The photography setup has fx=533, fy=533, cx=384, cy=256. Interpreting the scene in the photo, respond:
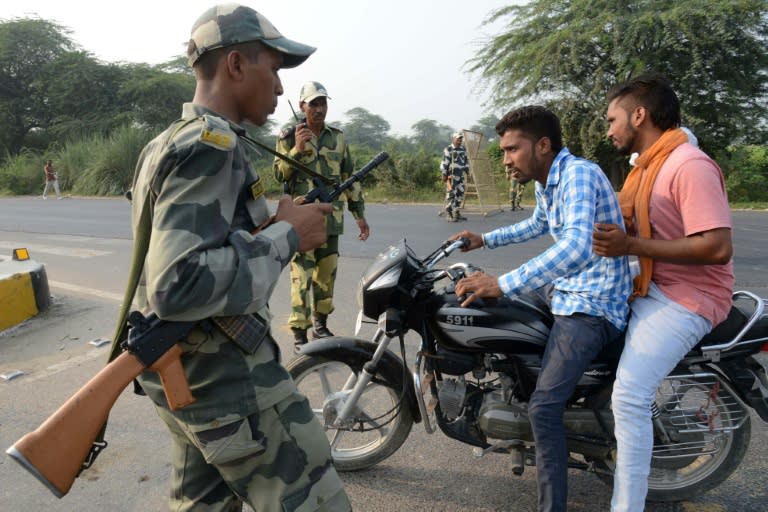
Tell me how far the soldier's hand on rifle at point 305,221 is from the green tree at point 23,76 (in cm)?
4325

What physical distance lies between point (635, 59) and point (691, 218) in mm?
13661

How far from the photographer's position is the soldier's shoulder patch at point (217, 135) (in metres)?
1.29

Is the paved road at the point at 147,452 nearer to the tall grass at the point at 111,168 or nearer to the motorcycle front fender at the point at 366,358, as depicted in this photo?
the motorcycle front fender at the point at 366,358

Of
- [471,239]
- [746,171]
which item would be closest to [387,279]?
[471,239]

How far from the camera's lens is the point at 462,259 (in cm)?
699

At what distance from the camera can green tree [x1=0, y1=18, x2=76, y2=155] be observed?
36.7 m

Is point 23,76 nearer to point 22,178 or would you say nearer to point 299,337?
point 22,178

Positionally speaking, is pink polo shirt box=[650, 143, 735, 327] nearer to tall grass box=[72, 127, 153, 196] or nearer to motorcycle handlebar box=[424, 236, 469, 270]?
motorcycle handlebar box=[424, 236, 469, 270]

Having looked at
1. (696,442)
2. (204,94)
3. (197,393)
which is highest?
(204,94)

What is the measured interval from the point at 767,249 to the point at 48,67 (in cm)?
4357

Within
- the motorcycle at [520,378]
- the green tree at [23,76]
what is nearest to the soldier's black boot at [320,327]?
the motorcycle at [520,378]

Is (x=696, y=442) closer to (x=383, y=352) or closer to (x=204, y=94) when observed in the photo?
(x=383, y=352)

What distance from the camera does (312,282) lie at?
436 cm

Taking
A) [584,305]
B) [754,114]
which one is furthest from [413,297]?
[754,114]
